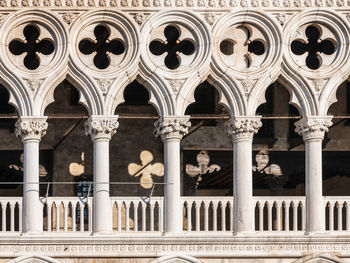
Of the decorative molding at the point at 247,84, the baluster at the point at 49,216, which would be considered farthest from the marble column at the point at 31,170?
the decorative molding at the point at 247,84

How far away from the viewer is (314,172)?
2997 cm

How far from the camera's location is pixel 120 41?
98.9 feet

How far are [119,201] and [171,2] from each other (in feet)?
13.1

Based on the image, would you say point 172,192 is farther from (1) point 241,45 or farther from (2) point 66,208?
(1) point 241,45

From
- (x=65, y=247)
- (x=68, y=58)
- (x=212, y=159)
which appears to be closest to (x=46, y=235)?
(x=65, y=247)

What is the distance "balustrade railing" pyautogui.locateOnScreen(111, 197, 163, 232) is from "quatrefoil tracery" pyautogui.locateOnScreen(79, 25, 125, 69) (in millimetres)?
2810

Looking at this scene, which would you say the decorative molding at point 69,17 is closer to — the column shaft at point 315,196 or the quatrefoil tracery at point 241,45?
the quatrefoil tracery at point 241,45

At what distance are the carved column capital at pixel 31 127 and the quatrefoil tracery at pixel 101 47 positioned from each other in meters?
1.73

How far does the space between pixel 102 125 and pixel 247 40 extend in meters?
Result: 3.30

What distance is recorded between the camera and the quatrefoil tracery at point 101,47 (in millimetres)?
30281

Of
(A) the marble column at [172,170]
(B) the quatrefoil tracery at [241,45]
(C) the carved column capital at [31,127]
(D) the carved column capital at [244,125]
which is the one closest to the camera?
(C) the carved column capital at [31,127]

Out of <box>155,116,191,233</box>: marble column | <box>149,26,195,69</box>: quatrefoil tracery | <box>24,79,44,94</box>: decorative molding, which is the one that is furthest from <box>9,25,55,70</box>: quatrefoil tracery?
<box>155,116,191,233</box>: marble column

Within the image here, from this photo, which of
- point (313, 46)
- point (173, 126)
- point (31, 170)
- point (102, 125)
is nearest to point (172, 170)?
point (173, 126)

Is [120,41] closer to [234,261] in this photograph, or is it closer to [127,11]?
[127,11]
